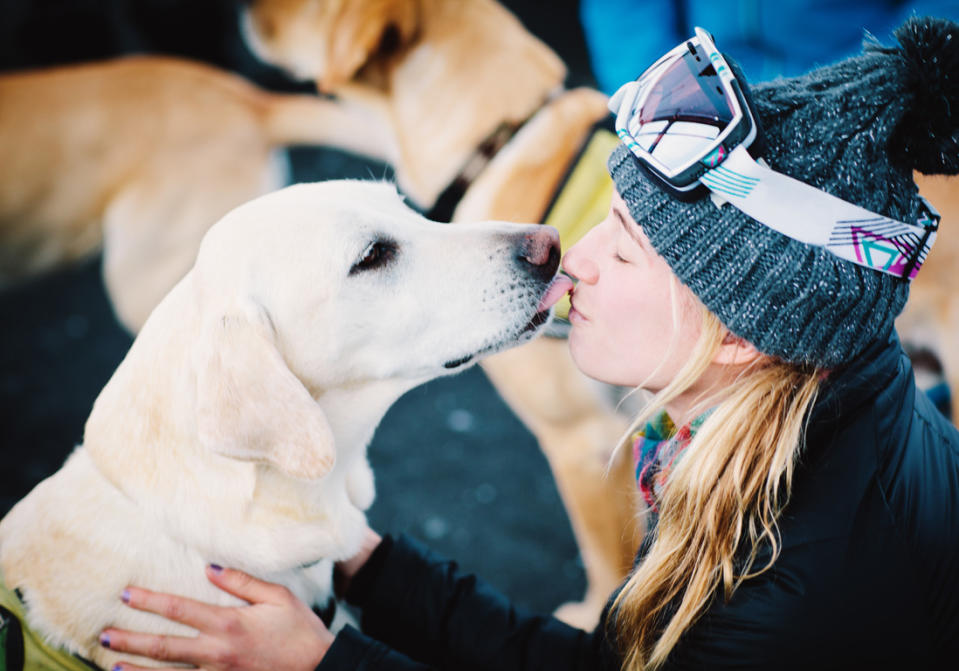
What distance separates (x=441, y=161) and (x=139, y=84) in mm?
1537

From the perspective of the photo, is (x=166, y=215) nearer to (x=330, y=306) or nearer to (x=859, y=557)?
(x=330, y=306)

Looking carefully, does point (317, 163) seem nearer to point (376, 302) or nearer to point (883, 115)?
point (376, 302)

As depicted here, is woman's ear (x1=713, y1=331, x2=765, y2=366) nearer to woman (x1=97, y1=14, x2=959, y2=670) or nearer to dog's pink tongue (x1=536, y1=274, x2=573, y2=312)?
woman (x1=97, y1=14, x2=959, y2=670)

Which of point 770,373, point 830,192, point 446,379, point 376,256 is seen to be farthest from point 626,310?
point 446,379

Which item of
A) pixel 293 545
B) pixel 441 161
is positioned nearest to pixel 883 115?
pixel 293 545

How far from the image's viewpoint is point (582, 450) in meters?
2.51

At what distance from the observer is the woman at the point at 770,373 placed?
100cm

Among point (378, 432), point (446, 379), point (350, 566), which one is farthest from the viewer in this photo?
point (446, 379)

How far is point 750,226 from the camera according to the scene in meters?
1.04

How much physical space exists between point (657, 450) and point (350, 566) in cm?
76

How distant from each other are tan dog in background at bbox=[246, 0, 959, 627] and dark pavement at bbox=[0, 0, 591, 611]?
222 millimetres

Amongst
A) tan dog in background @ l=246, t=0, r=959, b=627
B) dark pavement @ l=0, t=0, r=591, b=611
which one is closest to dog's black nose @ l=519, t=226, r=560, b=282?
tan dog in background @ l=246, t=0, r=959, b=627

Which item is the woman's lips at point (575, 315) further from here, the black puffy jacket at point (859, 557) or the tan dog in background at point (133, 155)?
the tan dog in background at point (133, 155)

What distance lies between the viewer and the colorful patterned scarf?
1296 millimetres
